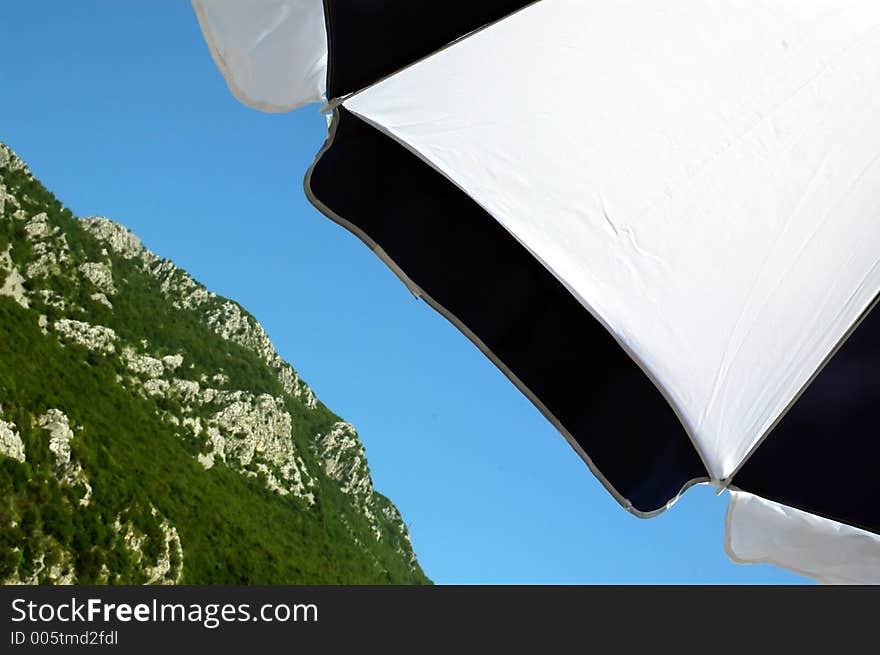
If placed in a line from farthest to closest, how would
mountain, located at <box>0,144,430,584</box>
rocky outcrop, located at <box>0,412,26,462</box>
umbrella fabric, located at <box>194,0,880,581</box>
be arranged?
mountain, located at <box>0,144,430,584</box>, rocky outcrop, located at <box>0,412,26,462</box>, umbrella fabric, located at <box>194,0,880,581</box>

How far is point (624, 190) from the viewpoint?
254 centimetres

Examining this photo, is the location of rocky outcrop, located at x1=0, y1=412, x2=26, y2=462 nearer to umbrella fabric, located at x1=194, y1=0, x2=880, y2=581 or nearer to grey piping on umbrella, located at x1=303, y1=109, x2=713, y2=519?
grey piping on umbrella, located at x1=303, y1=109, x2=713, y2=519

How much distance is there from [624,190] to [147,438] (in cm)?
4122

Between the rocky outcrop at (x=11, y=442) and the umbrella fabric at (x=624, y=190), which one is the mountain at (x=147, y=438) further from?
the umbrella fabric at (x=624, y=190)

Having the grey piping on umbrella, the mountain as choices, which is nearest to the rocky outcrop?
the mountain

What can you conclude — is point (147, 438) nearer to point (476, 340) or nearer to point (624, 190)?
point (476, 340)

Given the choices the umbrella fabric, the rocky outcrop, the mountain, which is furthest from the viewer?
the mountain

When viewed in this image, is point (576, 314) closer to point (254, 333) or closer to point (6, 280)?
point (6, 280)

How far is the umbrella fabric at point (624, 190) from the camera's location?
2.49 m

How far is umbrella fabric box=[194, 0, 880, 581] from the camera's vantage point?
2.49m

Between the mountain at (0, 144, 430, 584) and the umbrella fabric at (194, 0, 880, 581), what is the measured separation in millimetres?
A: 26496

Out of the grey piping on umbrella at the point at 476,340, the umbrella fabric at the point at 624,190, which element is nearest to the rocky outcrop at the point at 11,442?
the grey piping on umbrella at the point at 476,340

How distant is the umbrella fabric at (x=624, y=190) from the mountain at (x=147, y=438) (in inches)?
1043

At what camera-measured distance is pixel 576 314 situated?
8.32 ft
